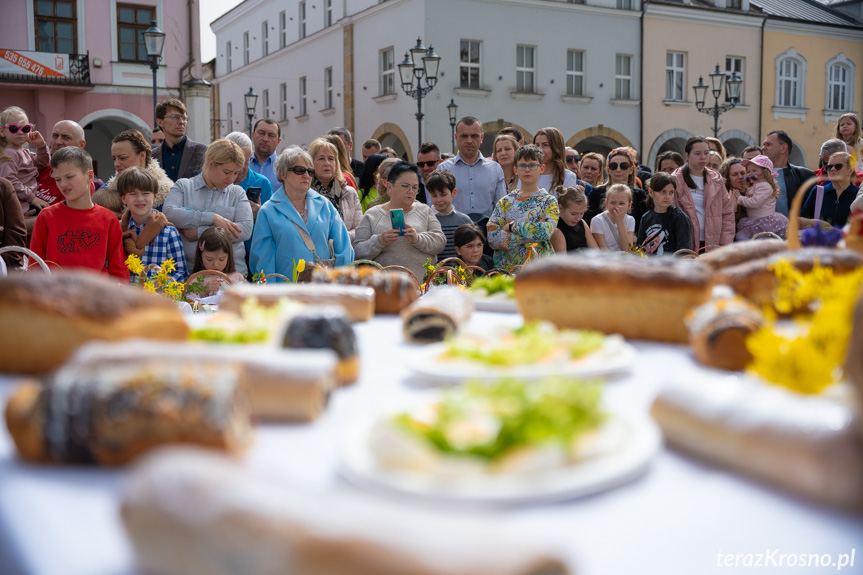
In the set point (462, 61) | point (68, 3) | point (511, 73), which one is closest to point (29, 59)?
point (68, 3)

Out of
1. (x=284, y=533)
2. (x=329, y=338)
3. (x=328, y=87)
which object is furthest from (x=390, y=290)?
(x=328, y=87)

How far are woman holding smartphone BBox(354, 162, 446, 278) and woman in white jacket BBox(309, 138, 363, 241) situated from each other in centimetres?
58

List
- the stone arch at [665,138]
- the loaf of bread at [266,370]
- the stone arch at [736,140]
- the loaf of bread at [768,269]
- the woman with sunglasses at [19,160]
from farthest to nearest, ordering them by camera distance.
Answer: the stone arch at [736,140]
the stone arch at [665,138]
the woman with sunglasses at [19,160]
the loaf of bread at [768,269]
the loaf of bread at [266,370]

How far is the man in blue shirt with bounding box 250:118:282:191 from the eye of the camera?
25.2ft

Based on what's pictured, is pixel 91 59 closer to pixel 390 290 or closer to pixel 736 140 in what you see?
pixel 736 140

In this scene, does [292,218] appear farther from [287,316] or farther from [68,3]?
[68,3]

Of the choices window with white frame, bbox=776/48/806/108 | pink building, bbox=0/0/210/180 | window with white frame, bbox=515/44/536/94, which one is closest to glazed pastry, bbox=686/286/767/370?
pink building, bbox=0/0/210/180

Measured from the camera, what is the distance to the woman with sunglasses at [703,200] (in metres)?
7.89

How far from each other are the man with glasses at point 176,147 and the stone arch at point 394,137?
52.5ft

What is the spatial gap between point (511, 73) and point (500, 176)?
62.0ft

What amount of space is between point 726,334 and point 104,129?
2766 cm

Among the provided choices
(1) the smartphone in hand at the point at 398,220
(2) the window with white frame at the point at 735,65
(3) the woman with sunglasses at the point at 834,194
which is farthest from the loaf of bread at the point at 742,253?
(2) the window with white frame at the point at 735,65

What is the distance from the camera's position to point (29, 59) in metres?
21.0

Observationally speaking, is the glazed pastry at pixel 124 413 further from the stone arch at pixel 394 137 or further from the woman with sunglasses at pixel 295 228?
the stone arch at pixel 394 137
